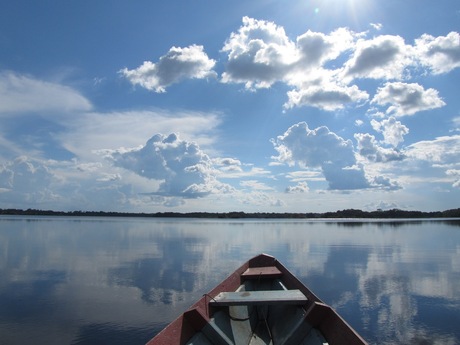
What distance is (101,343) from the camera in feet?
33.5

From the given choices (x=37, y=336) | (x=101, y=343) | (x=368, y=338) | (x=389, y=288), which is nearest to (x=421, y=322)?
(x=368, y=338)

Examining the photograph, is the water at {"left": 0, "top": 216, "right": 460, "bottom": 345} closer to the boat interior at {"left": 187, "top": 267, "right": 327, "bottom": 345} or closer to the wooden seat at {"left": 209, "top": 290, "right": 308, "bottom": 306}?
the boat interior at {"left": 187, "top": 267, "right": 327, "bottom": 345}

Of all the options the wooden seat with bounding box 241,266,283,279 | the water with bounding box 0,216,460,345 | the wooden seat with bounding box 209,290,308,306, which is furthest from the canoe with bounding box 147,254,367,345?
the water with bounding box 0,216,460,345

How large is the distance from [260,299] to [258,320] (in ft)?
5.76

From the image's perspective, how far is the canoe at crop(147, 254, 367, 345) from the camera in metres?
6.55

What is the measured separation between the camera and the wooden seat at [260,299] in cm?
801

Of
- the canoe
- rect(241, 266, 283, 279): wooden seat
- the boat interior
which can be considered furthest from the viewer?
rect(241, 266, 283, 279): wooden seat

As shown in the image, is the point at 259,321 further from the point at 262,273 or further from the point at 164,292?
the point at 164,292

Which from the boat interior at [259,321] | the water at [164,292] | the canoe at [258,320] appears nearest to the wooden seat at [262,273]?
the canoe at [258,320]

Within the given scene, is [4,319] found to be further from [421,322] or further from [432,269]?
[432,269]

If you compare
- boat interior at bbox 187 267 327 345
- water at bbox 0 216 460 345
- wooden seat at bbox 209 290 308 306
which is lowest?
water at bbox 0 216 460 345

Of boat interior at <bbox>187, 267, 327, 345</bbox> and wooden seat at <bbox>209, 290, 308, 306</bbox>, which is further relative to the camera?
wooden seat at <bbox>209, 290, 308, 306</bbox>

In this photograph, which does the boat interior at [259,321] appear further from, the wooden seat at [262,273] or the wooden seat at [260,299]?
the wooden seat at [262,273]

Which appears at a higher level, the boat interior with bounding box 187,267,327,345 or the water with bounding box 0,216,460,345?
the boat interior with bounding box 187,267,327,345
